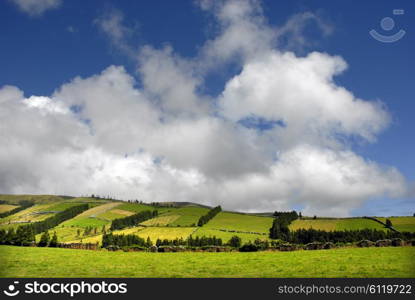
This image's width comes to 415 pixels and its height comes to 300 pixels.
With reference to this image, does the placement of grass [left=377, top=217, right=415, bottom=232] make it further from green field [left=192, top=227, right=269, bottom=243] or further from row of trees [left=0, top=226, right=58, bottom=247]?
row of trees [left=0, top=226, right=58, bottom=247]

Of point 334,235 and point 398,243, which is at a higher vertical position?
point 398,243

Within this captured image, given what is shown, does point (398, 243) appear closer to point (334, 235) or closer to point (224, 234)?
point (334, 235)

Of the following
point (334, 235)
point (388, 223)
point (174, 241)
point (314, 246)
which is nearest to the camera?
point (314, 246)

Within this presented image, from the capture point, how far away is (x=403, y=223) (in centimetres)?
18362

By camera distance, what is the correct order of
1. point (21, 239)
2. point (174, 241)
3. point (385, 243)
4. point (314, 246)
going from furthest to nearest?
point (174, 241)
point (21, 239)
point (314, 246)
point (385, 243)

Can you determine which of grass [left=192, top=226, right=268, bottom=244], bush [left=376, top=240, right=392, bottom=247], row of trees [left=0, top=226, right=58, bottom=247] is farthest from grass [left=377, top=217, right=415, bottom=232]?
row of trees [left=0, top=226, right=58, bottom=247]

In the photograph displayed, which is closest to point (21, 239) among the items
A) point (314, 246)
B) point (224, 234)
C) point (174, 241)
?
point (174, 241)

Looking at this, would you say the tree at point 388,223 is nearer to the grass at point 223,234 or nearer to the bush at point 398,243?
the grass at point 223,234

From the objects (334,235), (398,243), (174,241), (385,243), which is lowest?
(174,241)

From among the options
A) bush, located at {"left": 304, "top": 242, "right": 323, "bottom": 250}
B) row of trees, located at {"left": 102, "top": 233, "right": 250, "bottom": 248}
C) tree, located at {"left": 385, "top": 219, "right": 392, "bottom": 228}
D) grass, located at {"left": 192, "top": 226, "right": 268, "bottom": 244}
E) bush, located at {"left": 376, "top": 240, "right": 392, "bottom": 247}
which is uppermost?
tree, located at {"left": 385, "top": 219, "right": 392, "bottom": 228}

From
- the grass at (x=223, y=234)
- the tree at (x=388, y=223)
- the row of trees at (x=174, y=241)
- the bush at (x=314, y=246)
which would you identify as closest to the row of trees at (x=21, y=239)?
the row of trees at (x=174, y=241)

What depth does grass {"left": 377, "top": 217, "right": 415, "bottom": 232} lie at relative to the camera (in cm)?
16950

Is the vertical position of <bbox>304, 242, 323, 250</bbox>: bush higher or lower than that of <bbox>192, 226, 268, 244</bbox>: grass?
higher

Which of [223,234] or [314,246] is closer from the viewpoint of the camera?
[314,246]
